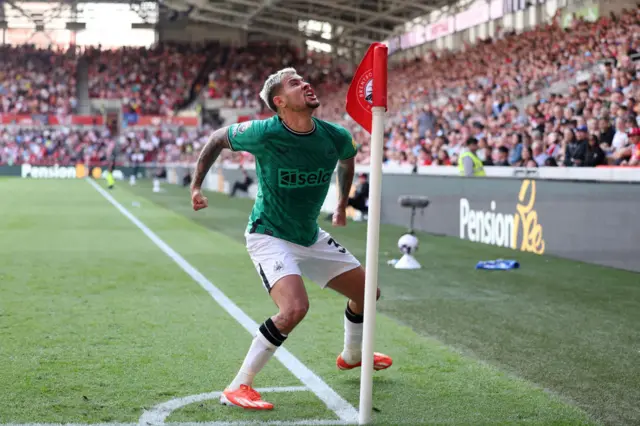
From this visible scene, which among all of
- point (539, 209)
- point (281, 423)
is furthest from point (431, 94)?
point (281, 423)

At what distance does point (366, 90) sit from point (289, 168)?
84 centimetres

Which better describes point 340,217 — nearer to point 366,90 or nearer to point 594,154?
point 366,90

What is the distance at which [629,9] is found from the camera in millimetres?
25016

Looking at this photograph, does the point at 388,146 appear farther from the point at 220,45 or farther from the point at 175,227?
the point at 220,45

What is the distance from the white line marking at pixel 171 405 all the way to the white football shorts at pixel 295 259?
0.68m

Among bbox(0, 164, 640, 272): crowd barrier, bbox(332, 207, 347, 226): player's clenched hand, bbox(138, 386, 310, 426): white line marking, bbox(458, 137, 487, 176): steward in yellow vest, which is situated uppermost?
bbox(458, 137, 487, 176): steward in yellow vest

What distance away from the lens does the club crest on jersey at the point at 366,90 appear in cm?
486

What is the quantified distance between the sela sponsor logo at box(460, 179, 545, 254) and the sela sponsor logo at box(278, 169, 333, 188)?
9.84m

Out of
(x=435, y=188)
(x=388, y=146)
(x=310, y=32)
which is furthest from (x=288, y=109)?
(x=310, y=32)

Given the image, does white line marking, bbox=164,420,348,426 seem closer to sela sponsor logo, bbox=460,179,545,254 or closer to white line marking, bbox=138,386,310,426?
white line marking, bbox=138,386,310,426

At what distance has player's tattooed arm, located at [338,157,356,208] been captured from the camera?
5.93 metres

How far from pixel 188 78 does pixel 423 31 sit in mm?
26525

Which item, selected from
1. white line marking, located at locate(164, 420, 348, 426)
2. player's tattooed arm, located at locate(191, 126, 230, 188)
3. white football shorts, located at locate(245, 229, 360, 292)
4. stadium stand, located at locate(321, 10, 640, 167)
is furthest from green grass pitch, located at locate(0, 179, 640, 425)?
stadium stand, located at locate(321, 10, 640, 167)

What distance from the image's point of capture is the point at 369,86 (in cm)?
490
